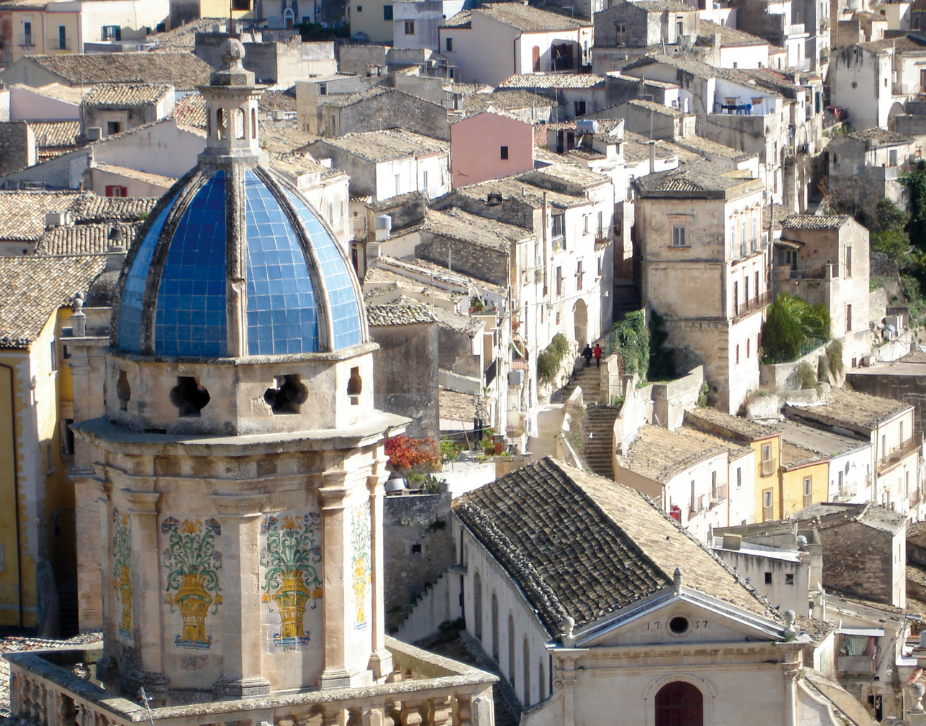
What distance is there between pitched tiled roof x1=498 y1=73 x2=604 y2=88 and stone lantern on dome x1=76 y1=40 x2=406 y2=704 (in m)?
58.9

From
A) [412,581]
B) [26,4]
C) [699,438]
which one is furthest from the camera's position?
[26,4]

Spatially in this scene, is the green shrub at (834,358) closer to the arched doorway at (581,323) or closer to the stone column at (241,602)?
the arched doorway at (581,323)

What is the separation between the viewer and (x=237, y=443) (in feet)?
41.4

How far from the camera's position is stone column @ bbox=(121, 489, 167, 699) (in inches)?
515

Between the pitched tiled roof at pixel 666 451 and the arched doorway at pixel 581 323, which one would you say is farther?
the arched doorway at pixel 581 323

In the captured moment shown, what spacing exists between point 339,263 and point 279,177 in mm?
698

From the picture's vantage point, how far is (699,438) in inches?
1960

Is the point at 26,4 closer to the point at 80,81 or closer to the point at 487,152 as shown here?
the point at 80,81

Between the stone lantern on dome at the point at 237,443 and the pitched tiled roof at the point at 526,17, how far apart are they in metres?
64.9

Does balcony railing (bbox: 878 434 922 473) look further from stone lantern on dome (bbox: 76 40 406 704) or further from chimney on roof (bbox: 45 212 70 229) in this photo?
stone lantern on dome (bbox: 76 40 406 704)

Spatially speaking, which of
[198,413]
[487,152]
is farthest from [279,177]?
[487,152]

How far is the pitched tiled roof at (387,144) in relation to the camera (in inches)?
2192

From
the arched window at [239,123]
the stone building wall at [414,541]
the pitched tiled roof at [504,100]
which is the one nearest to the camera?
the arched window at [239,123]

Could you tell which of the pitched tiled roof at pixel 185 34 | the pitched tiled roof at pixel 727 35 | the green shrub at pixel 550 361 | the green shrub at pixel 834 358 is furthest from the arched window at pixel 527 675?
the pitched tiled roof at pixel 727 35
